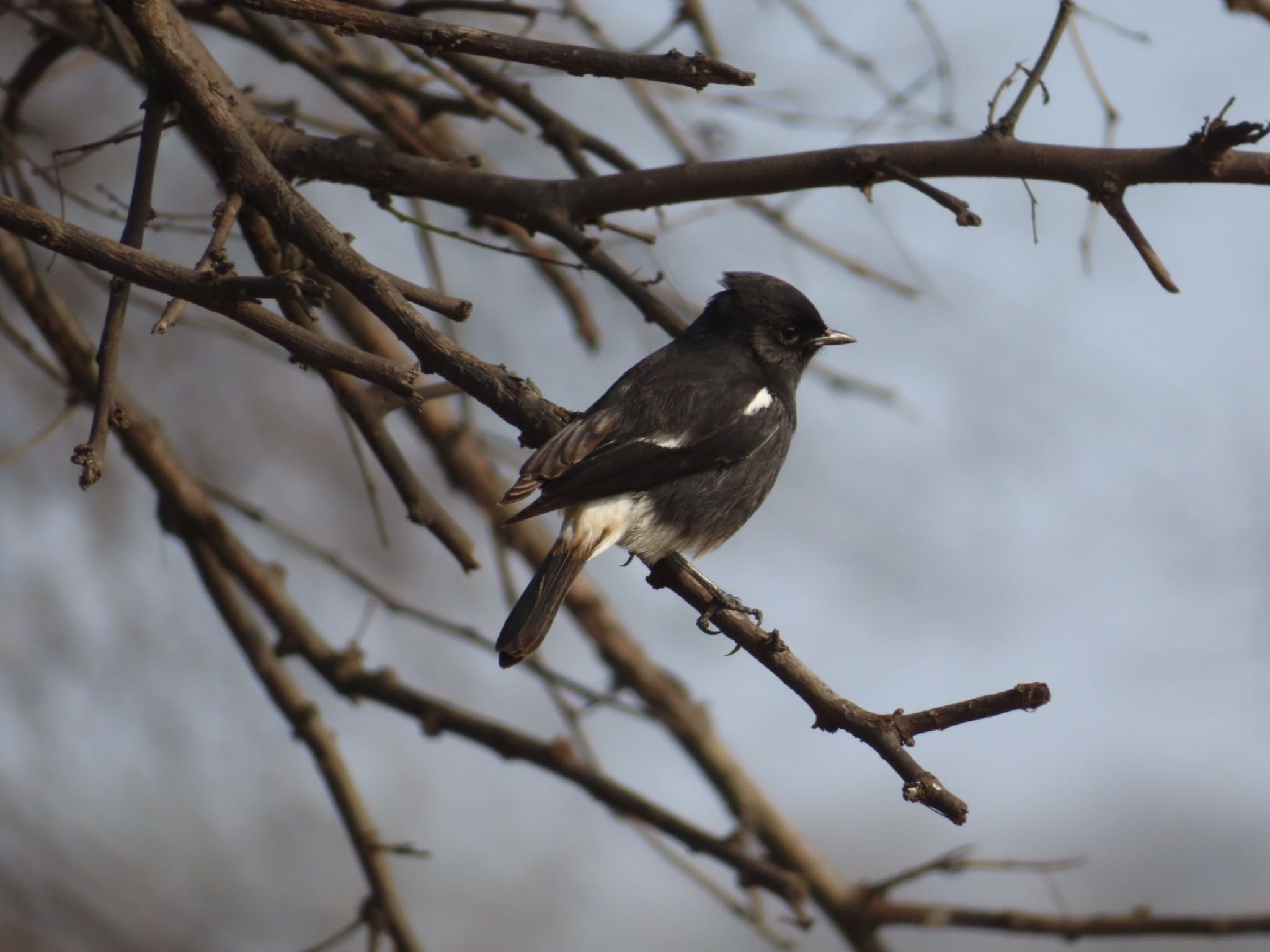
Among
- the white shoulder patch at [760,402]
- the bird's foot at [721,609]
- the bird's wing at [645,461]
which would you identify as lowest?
the bird's foot at [721,609]

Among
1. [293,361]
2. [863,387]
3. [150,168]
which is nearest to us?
[293,361]

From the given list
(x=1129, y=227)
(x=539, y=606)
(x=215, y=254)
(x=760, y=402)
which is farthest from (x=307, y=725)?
(x=1129, y=227)

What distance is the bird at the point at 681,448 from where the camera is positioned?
3.75 meters

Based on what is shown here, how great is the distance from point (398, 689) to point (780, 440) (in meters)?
1.61

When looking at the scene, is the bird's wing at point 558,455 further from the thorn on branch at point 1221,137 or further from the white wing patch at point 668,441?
the thorn on branch at point 1221,137

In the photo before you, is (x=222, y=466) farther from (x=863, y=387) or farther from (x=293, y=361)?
(x=293, y=361)

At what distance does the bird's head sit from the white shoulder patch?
0.23 metres

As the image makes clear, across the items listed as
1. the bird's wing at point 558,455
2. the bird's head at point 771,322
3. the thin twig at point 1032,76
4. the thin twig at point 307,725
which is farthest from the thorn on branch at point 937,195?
the thin twig at point 307,725

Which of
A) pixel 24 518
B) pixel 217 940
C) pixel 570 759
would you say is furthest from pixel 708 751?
pixel 24 518

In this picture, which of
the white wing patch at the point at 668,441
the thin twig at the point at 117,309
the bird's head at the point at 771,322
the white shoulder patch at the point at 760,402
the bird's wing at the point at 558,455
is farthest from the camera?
the bird's head at the point at 771,322

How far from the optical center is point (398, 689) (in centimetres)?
465

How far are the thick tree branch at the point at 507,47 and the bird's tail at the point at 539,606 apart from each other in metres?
1.41

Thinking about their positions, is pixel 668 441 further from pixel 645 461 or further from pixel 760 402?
pixel 760 402

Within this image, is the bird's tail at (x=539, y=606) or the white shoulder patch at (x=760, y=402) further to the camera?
the white shoulder patch at (x=760, y=402)
